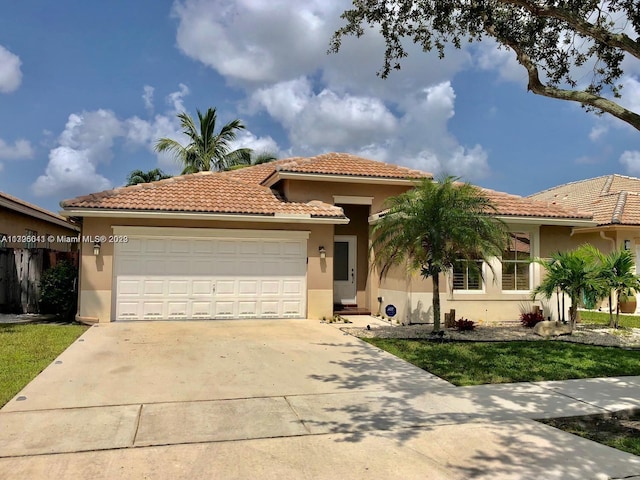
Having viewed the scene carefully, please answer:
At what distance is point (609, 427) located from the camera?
605cm

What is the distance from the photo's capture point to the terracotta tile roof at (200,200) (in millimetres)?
13227

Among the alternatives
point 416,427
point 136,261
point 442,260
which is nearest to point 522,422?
point 416,427

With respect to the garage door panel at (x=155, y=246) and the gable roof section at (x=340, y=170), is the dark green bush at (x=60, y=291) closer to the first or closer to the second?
the garage door panel at (x=155, y=246)

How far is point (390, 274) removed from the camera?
15320mm

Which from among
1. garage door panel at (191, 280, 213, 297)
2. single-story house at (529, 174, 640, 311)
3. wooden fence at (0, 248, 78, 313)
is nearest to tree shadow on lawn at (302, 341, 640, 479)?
garage door panel at (191, 280, 213, 297)

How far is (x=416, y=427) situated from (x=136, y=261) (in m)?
9.96

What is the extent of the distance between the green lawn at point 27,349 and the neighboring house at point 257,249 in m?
1.51

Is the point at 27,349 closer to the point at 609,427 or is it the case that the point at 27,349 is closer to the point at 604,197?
the point at 609,427

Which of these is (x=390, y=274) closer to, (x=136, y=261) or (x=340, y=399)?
(x=136, y=261)

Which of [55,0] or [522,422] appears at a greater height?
[55,0]

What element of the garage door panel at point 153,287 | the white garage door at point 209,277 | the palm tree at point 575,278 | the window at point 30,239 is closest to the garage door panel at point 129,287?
the white garage door at point 209,277

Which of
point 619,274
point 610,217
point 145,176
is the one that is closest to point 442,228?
point 619,274

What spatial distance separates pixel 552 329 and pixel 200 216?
9.71m

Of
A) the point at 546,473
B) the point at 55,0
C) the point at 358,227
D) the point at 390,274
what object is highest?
the point at 55,0
